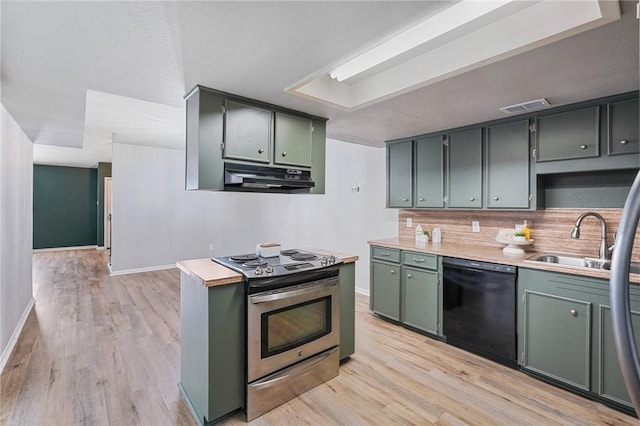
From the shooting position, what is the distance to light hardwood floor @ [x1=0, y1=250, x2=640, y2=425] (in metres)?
2.07

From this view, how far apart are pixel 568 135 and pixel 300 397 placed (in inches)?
119

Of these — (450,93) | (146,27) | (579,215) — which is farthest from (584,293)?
(146,27)

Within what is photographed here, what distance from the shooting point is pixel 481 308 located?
286cm

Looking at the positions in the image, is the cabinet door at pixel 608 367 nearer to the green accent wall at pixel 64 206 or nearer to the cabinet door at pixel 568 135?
Result: the cabinet door at pixel 568 135

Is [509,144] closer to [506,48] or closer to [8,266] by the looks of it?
[506,48]

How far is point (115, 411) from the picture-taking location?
211 centimetres

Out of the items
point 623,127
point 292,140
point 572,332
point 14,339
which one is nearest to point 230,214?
point 14,339

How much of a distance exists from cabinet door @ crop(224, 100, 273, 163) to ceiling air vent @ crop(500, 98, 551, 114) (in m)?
2.03

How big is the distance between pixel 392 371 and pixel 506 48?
2451mm

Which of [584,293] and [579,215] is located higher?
[579,215]

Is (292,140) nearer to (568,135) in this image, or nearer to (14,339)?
(568,135)

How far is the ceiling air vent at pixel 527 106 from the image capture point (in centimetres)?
249

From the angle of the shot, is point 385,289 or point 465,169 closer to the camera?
point 465,169

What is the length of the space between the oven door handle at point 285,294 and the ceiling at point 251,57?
146cm
